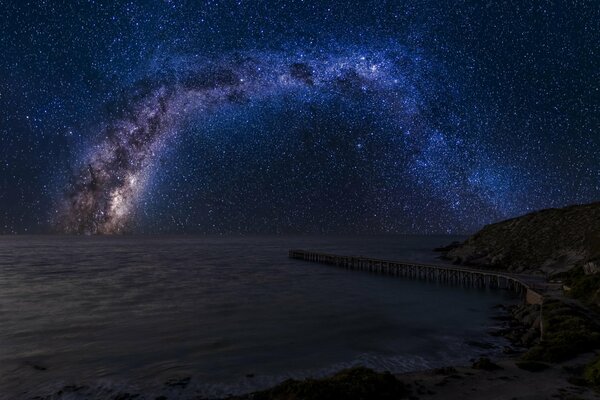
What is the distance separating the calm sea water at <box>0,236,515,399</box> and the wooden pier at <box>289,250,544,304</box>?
2.76 metres

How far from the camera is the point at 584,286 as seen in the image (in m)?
27.8

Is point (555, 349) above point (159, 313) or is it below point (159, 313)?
above

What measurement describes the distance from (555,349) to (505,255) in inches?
1999

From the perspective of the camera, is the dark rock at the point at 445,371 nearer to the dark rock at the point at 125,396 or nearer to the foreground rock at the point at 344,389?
the foreground rock at the point at 344,389

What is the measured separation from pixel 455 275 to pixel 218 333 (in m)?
34.8

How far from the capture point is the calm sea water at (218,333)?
1766cm

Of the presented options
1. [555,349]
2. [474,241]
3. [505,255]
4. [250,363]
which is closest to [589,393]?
[555,349]

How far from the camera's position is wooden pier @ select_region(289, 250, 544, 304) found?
36241mm

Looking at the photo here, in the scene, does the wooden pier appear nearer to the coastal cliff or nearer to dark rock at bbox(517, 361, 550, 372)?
the coastal cliff

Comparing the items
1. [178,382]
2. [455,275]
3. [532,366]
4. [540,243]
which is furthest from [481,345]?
[540,243]

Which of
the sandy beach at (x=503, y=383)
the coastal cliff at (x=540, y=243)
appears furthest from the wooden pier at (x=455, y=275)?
the sandy beach at (x=503, y=383)

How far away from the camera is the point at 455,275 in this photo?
51.2 m

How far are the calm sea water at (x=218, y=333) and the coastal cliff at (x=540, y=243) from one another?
552 inches

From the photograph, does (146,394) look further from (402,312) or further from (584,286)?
(584,286)
